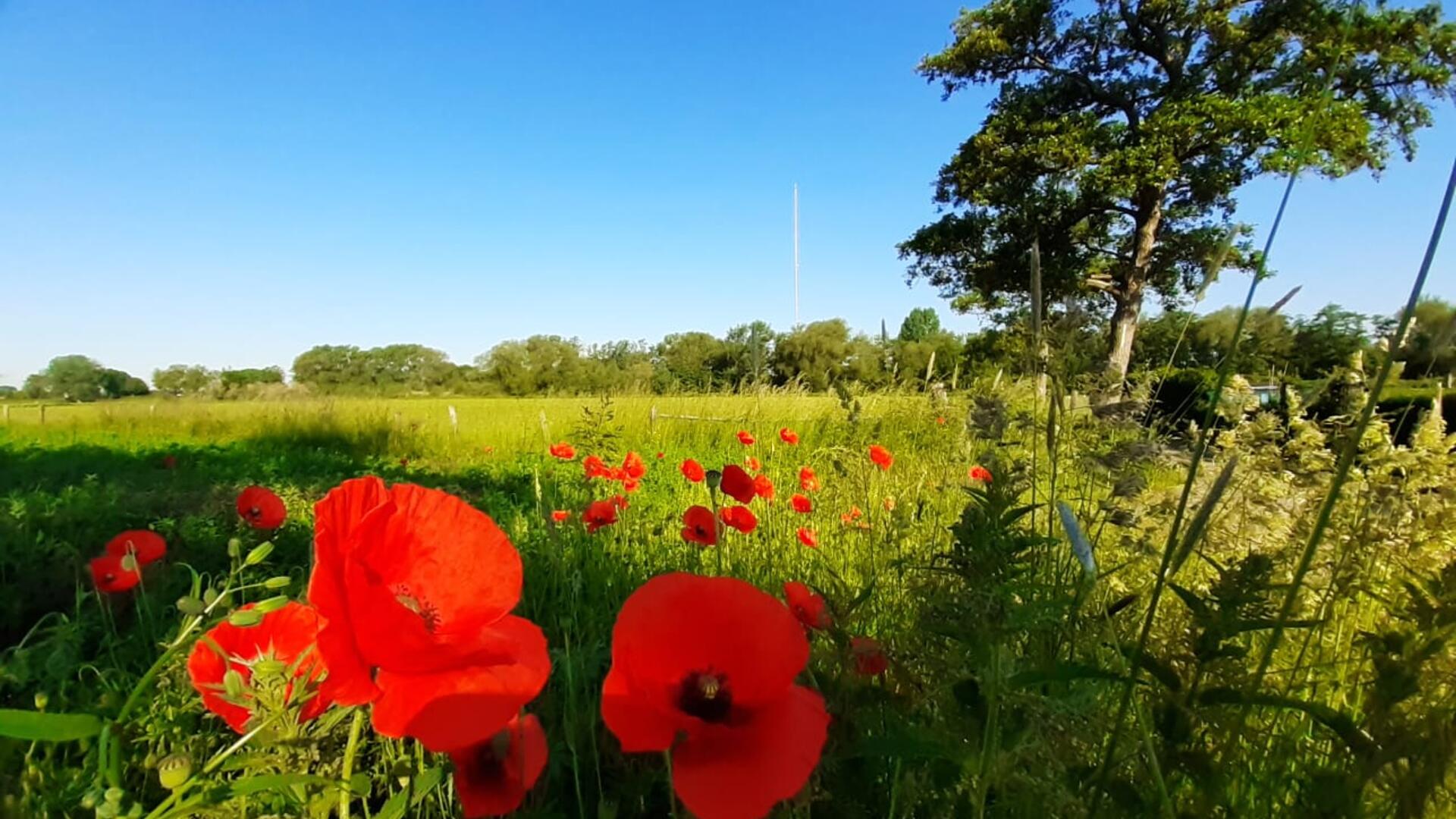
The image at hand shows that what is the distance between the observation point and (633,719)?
0.40 metres

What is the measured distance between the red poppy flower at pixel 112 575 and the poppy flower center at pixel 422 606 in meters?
1.01

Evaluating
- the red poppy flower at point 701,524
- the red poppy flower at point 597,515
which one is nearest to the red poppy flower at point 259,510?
the red poppy flower at point 597,515

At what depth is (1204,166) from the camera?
12273mm

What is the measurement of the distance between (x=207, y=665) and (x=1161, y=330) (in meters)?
1.75

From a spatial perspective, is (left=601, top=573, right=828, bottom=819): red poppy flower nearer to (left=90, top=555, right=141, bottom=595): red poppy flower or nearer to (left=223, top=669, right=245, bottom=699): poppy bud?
(left=223, top=669, right=245, bottom=699): poppy bud

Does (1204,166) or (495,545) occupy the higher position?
(1204,166)

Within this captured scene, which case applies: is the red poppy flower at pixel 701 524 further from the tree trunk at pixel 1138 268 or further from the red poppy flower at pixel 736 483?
the tree trunk at pixel 1138 268

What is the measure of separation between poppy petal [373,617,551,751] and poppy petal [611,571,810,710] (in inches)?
2.4

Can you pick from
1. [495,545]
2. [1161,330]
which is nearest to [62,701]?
[495,545]

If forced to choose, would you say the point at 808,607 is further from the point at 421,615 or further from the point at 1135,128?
the point at 1135,128

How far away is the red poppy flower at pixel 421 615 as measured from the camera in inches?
13.4

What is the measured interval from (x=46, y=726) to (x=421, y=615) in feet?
0.53

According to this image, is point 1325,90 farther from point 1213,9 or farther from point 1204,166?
point 1213,9

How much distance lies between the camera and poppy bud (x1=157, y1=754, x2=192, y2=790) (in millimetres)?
447
